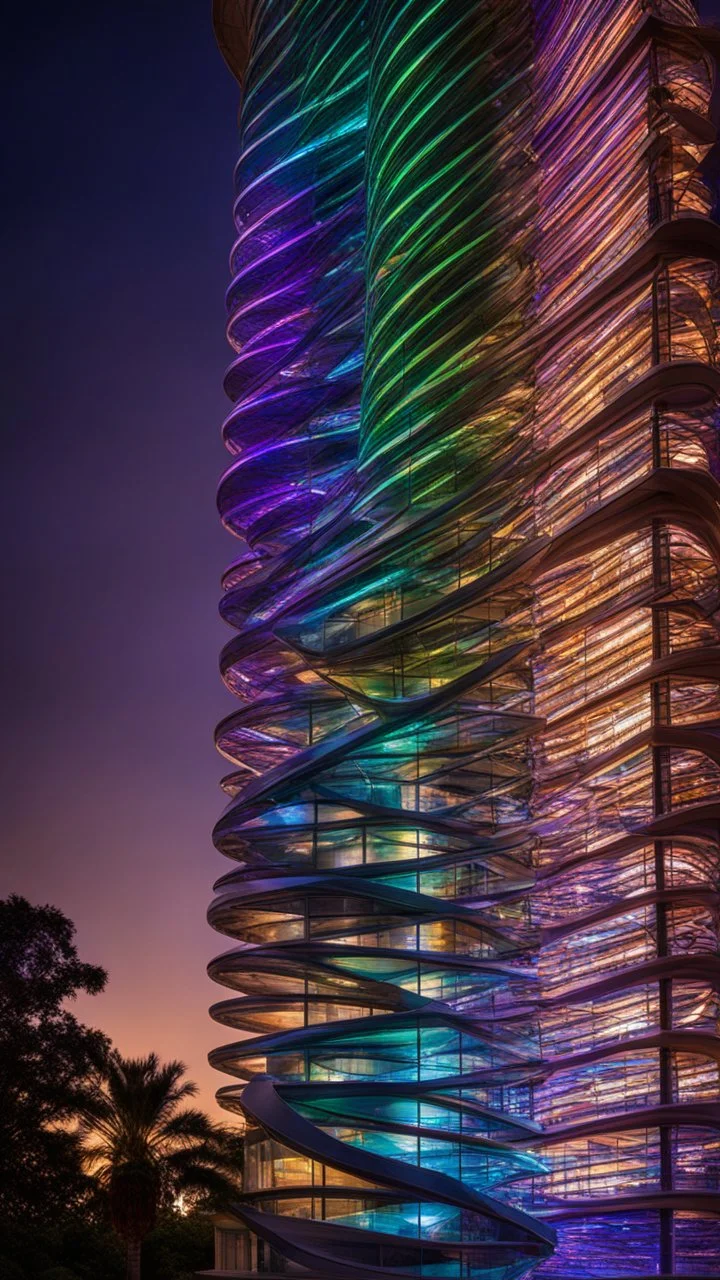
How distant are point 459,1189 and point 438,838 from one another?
7807 mm

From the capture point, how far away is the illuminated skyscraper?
37875mm

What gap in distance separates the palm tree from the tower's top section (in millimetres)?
34783

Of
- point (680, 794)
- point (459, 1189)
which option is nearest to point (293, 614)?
point (680, 794)

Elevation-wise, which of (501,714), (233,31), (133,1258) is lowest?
(133,1258)

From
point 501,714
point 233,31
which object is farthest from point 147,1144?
point 233,31

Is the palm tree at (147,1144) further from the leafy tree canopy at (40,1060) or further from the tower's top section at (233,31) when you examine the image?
the tower's top section at (233,31)

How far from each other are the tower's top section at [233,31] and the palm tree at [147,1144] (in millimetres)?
34783

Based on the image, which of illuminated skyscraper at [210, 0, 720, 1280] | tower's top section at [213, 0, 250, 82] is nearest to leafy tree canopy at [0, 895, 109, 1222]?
illuminated skyscraper at [210, 0, 720, 1280]

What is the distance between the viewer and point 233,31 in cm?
6625

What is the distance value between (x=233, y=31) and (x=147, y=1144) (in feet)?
128

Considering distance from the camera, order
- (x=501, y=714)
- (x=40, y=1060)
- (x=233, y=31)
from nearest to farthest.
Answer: (x=501, y=714)
(x=40, y=1060)
(x=233, y=31)

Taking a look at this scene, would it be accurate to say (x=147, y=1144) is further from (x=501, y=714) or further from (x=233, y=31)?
(x=233, y=31)

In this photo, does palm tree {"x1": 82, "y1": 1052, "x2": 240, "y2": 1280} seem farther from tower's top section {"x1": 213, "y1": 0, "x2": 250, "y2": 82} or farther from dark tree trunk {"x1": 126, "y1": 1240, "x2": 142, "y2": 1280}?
tower's top section {"x1": 213, "y1": 0, "x2": 250, "y2": 82}

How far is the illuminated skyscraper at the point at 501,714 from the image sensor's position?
124ft
